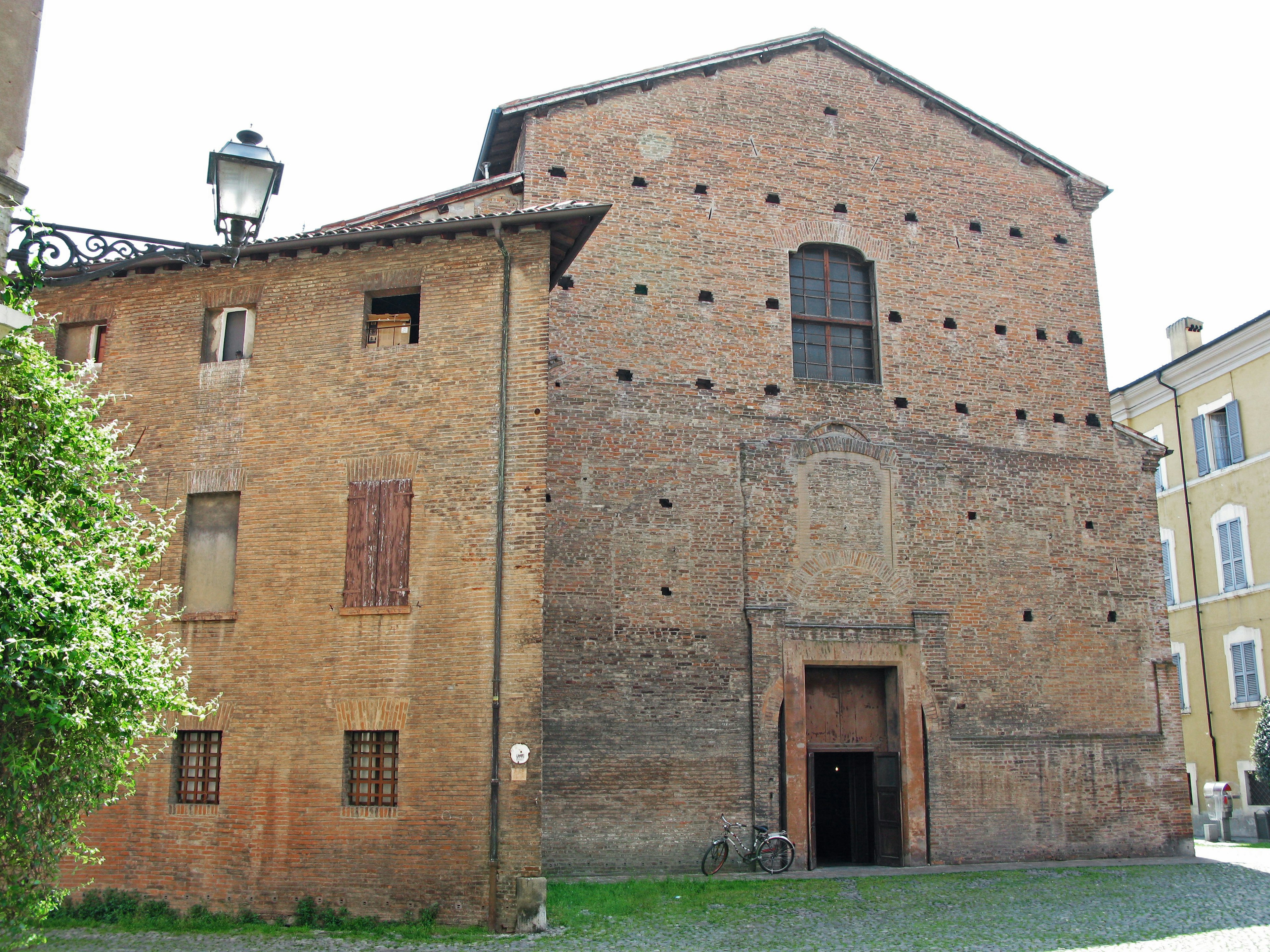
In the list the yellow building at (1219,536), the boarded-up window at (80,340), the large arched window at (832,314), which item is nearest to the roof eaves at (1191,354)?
the yellow building at (1219,536)

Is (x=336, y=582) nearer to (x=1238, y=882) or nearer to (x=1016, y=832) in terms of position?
(x=1016, y=832)

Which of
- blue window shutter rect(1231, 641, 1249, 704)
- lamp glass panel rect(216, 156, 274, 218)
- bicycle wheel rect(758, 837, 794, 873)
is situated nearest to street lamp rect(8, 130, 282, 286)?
lamp glass panel rect(216, 156, 274, 218)

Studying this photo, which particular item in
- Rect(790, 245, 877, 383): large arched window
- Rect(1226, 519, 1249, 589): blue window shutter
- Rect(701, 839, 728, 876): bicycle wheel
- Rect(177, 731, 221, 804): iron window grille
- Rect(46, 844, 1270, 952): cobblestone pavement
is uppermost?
Rect(790, 245, 877, 383): large arched window

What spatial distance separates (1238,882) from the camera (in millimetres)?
14258

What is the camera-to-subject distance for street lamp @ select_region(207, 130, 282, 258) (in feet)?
21.8

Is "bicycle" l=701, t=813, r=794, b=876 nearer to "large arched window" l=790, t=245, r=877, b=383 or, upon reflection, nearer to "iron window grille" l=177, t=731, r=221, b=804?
"iron window grille" l=177, t=731, r=221, b=804

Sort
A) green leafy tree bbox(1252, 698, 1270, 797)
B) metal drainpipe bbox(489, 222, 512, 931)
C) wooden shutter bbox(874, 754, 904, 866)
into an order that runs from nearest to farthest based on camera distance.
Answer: metal drainpipe bbox(489, 222, 512, 931) < wooden shutter bbox(874, 754, 904, 866) < green leafy tree bbox(1252, 698, 1270, 797)

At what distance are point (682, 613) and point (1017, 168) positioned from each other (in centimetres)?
987

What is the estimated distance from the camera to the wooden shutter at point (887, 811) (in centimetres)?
1541

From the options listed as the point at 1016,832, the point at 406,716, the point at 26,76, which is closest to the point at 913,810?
the point at 1016,832

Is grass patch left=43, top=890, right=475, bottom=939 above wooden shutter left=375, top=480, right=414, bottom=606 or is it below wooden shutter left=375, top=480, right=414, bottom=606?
below

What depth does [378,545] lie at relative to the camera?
12.1 metres

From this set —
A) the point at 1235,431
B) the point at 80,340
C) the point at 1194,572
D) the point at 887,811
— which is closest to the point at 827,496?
the point at 887,811

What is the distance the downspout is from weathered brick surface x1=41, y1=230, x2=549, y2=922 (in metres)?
19.6
